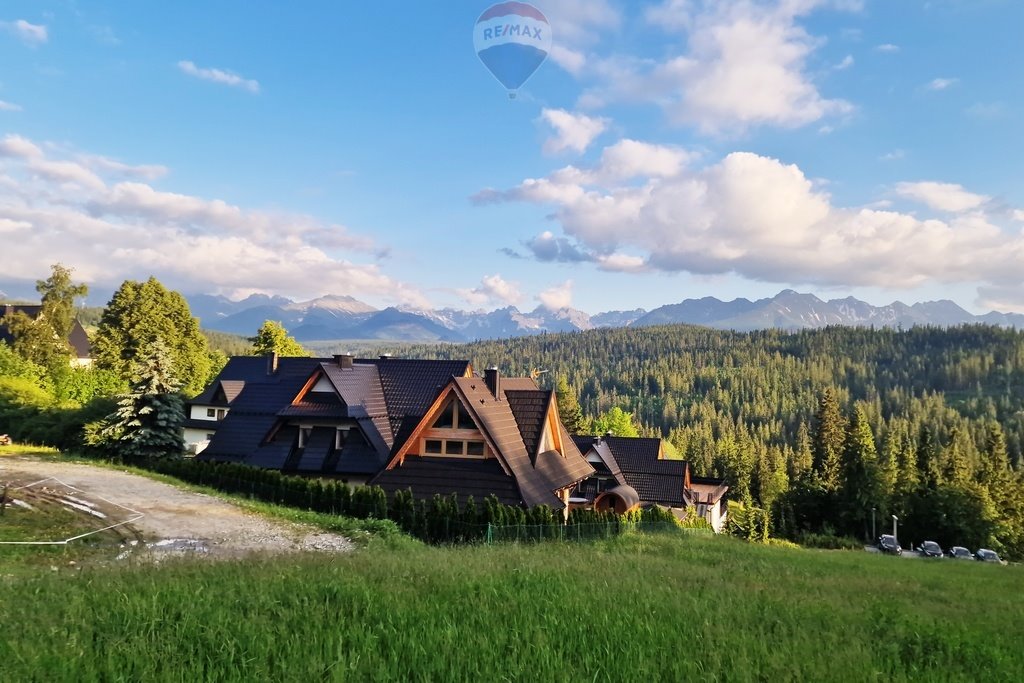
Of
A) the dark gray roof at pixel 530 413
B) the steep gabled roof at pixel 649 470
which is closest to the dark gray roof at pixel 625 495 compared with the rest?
the steep gabled roof at pixel 649 470

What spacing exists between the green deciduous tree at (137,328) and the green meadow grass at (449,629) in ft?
169

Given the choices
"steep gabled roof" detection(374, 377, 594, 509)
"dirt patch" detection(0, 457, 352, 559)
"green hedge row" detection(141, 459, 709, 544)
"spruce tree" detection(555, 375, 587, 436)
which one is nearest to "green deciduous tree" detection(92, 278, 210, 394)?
"dirt patch" detection(0, 457, 352, 559)

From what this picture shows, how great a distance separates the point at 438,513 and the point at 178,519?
8805mm

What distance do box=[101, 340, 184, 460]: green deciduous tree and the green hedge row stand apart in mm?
11561

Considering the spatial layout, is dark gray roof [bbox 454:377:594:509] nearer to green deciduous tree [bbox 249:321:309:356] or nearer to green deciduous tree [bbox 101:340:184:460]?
green deciduous tree [bbox 101:340:184:460]

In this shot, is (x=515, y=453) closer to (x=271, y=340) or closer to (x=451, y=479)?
(x=451, y=479)

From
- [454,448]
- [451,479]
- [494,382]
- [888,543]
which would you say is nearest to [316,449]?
[454,448]

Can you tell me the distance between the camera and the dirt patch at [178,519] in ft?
54.5

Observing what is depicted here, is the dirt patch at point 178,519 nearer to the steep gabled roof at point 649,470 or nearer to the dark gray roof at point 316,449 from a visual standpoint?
the dark gray roof at point 316,449

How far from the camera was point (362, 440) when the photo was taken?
29922 millimetres

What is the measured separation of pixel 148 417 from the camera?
119 feet

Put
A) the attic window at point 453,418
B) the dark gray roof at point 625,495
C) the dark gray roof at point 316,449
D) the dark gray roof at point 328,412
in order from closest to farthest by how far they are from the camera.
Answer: the attic window at point 453,418, the dark gray roof at point 316,449, the dark gray roof at point 328,412, the dark gray roof at point 625,495

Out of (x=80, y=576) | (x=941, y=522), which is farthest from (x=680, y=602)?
(x=941, y=522)

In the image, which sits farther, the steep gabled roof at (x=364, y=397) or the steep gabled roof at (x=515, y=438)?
the steep gabled roof at (x=364, y=397)
